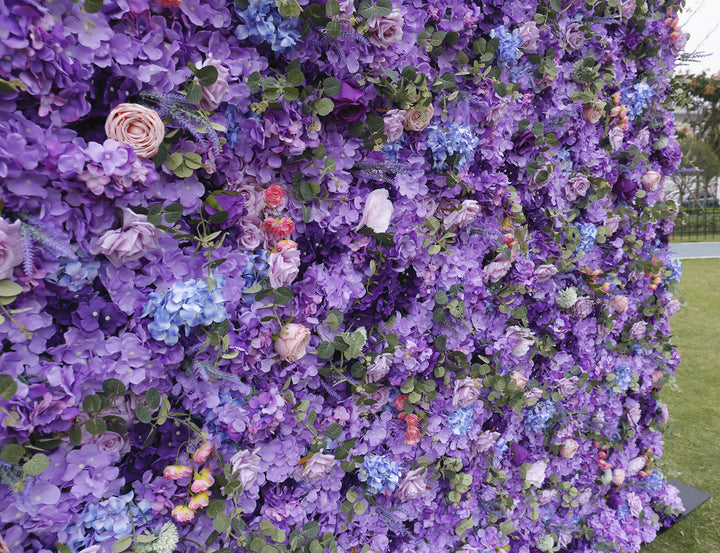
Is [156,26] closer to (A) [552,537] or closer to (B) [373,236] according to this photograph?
(B) [373,236]

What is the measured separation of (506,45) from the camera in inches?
70.4

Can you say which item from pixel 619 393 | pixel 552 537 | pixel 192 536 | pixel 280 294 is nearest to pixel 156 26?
pixel 280 294

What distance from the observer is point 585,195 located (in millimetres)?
2365

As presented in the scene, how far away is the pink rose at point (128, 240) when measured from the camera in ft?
3.31

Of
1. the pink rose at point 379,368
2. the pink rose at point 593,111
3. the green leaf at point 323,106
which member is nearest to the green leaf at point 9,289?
the green leaf at point 323,106

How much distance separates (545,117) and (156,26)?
173 centimetres

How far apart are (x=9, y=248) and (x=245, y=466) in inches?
31.7

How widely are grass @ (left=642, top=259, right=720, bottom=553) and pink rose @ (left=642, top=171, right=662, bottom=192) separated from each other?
1.00 m

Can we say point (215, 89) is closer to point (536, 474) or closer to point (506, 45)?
point (506, 45)

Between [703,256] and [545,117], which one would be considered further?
[703,256]

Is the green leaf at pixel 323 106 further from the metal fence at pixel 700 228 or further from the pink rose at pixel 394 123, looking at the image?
the metal fence at pixel 700 228

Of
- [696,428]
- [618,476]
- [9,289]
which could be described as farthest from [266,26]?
[696,428]

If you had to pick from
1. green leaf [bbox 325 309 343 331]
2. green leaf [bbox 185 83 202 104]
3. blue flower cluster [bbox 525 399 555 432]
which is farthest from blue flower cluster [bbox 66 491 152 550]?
blue flower cluster [bbox 525 399 555 432]

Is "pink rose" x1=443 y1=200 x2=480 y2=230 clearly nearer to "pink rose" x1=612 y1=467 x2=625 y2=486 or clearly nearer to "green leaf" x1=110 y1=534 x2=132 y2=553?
"green leaf" x1=110 y1=534 x2=132 y2=553
